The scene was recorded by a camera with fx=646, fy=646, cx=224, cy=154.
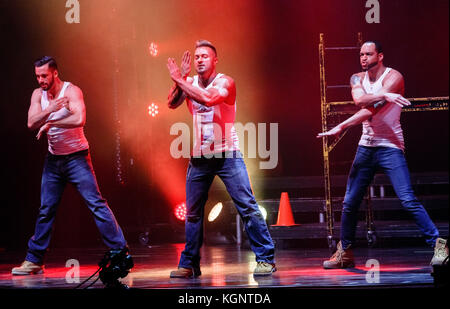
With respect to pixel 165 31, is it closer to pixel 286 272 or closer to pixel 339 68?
pixel 339 68

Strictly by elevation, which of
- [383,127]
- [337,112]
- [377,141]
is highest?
[337,112]

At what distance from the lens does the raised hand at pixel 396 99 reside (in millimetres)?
5195

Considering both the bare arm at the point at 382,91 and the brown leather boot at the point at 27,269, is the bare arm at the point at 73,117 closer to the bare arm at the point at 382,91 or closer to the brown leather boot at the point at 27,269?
the brown leather boot at the point at 27,269

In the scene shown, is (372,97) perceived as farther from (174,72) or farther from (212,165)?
(174,72)

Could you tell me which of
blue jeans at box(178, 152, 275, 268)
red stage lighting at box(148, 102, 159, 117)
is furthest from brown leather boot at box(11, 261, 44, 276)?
red stage lighting at box(148, 102, 159, 117)

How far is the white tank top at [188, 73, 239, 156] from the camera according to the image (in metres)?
5.30

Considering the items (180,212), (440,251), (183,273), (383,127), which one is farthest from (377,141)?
(180,212)

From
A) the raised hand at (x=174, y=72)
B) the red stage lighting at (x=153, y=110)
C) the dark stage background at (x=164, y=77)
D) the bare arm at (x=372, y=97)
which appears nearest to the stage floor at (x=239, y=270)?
the dark stage background at (x=164, y=77)

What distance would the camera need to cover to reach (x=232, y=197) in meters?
5.35

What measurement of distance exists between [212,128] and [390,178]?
63.2 inches

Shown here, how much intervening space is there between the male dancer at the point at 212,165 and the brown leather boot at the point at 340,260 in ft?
1.97

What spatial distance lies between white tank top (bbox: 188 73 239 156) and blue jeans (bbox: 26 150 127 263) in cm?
103

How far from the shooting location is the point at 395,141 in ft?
18.2

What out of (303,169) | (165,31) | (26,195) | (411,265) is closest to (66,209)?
(26,195)
